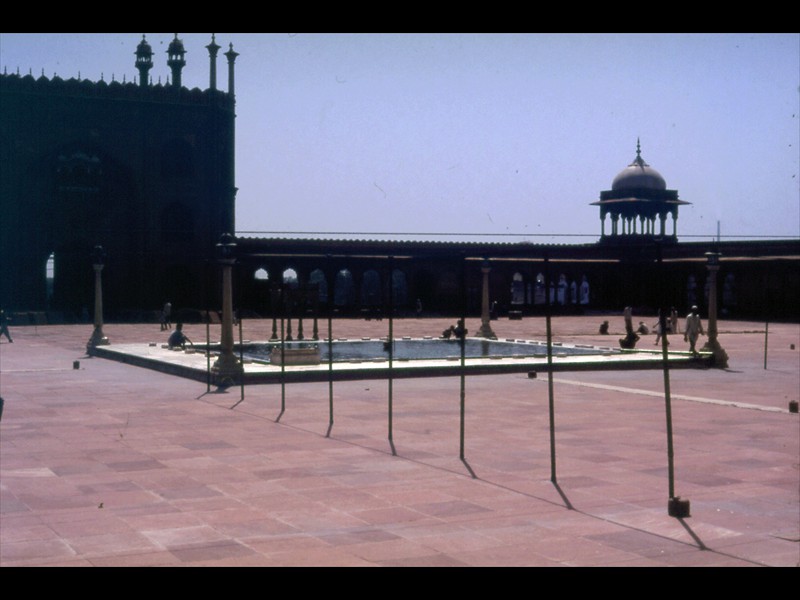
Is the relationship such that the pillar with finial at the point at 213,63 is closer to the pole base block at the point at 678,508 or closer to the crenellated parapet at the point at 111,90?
A: the crenellated parapet at the point at 111,90

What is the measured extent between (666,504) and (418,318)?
3573cm

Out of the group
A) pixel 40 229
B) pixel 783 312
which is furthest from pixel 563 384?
pixel 40 229

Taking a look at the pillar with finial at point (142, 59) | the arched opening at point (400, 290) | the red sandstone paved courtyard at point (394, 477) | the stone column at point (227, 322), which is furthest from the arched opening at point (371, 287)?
the red sandstone paved courtyard at point (394, 477)

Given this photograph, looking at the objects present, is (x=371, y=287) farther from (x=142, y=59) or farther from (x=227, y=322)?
(x=227, y=322)

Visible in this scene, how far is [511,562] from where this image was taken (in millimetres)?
5387

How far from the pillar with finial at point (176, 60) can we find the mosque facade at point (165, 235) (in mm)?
65

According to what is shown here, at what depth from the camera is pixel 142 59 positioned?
4688 cm

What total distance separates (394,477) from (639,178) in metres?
45.6

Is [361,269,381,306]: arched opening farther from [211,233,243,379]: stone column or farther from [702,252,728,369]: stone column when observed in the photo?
[211,233,243,379]: stone column

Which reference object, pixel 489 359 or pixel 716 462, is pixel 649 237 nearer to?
pixel 489 359

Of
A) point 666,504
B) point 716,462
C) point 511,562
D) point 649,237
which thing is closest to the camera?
point 511,562

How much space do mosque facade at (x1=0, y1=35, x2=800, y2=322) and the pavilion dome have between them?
202 centimetres

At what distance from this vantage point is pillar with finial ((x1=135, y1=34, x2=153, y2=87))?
46812 mm

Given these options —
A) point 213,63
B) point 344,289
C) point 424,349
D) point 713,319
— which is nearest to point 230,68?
point 213,63
